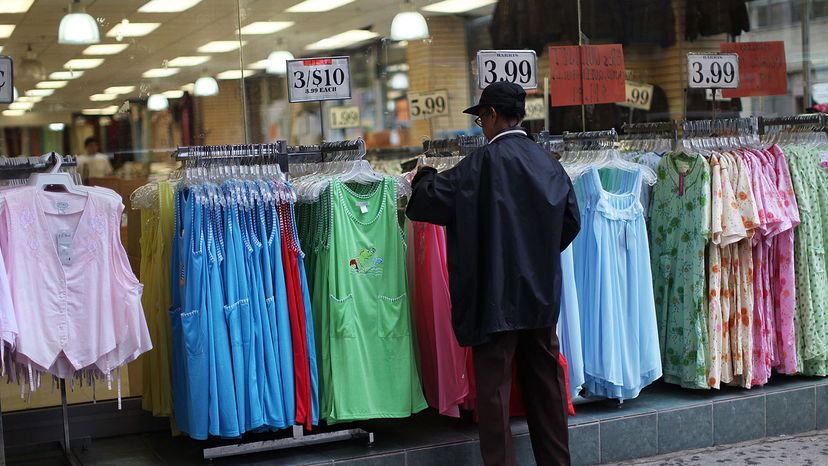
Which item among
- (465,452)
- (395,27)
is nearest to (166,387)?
(465,452)

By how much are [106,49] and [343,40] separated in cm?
149

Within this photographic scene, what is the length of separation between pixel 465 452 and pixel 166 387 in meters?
1.57

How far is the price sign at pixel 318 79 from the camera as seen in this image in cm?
533

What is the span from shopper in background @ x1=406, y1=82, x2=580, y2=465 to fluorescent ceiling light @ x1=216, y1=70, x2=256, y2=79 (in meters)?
1.82

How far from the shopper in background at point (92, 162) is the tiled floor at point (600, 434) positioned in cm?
147

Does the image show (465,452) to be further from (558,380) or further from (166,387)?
(166,387)

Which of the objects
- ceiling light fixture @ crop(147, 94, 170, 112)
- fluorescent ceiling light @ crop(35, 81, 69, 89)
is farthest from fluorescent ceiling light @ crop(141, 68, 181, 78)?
fluorescent ceiling light @ crop(35, 81, 69, 89)

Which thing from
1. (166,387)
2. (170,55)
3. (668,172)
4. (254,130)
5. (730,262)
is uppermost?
(170,55)

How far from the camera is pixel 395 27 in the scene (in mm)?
6680

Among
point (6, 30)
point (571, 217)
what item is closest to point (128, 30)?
point (6, 30)

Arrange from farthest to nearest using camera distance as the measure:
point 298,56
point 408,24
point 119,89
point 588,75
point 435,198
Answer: point 408,24 < point 588,75 < point 298,56 < point 119,89 < point 435,198

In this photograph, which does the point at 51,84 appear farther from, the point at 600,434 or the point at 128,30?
the point at 600,434

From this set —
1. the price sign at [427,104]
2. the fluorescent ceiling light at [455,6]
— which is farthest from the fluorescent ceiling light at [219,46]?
the fluorescent ceiling light at [455,6]

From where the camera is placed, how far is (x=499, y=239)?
4.54 meters
